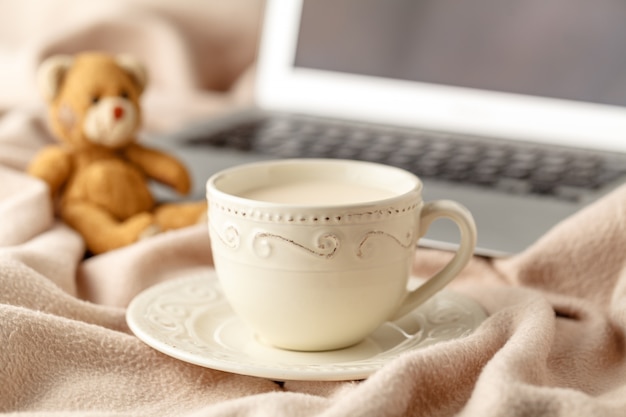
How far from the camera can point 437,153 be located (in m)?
0.97

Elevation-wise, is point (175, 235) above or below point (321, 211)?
below

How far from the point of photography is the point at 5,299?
1.94 feet

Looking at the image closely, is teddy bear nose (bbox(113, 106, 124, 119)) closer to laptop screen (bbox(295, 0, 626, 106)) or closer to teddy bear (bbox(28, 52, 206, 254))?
teddy bear (bbox(28, 52, 206, 254))

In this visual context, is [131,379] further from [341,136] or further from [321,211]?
[341,136]

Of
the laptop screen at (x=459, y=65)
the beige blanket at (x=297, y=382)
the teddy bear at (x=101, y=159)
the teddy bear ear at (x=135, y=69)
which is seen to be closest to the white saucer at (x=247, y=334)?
the beige blanket at (x=297, y=382)

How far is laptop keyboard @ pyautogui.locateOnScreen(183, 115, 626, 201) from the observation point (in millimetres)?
857

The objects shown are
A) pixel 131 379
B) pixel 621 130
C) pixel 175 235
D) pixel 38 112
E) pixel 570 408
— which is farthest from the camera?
pixel 38 112

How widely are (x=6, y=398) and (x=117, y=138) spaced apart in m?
0.36

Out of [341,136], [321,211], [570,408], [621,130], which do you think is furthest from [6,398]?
[621,130]

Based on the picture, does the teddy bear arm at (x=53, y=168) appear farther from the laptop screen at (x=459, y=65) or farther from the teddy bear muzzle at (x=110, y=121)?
the laptop screen at (x=459, y=65)

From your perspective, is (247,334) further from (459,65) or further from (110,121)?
(459,65)

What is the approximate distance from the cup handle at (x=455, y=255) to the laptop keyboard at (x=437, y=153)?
23 centimetres

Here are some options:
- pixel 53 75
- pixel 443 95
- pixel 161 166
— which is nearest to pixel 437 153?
pixel 443 95

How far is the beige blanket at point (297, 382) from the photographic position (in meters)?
0.46
